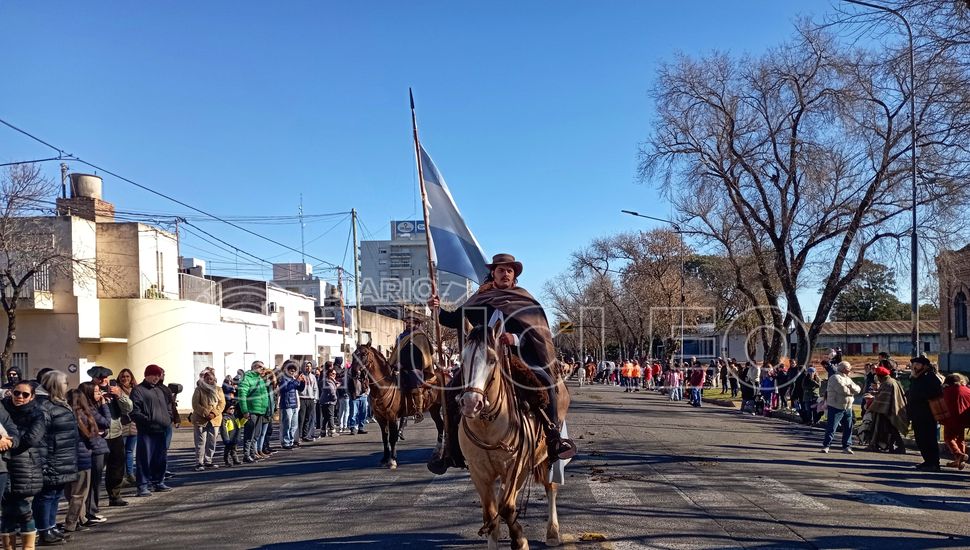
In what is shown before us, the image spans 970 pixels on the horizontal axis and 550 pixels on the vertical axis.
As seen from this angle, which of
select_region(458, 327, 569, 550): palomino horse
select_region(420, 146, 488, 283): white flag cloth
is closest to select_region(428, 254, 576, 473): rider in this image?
select_region(458, 327, 569, 550): palomino horse

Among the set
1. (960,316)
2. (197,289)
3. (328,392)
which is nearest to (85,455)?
(328,392)

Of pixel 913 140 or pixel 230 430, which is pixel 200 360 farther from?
pixel 913 140

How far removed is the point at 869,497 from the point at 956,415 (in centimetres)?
395

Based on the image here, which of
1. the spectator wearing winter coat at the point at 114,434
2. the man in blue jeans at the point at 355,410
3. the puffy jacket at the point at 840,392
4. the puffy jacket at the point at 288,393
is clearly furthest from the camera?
the man in blue jeans at the point at 355,410

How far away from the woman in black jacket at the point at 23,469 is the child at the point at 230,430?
266 inches

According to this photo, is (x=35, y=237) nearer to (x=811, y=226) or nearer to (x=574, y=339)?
(x=811, y=226)

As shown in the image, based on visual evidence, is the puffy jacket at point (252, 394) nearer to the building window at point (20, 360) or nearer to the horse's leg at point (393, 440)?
the horse's leg at point (393, 440)

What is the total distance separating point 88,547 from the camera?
8586 millimetres

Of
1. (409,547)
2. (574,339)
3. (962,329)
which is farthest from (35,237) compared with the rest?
(574,339)

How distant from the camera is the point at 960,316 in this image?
46906mm

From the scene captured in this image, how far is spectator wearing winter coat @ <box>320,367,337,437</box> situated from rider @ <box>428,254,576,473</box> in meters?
11.9

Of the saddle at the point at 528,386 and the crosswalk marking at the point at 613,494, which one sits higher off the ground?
the saddle at the point at 528,386

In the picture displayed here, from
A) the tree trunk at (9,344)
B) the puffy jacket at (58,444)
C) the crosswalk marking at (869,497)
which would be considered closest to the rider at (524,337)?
the puffy jacket at (58,444)

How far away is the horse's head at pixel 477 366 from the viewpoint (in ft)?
19.9
